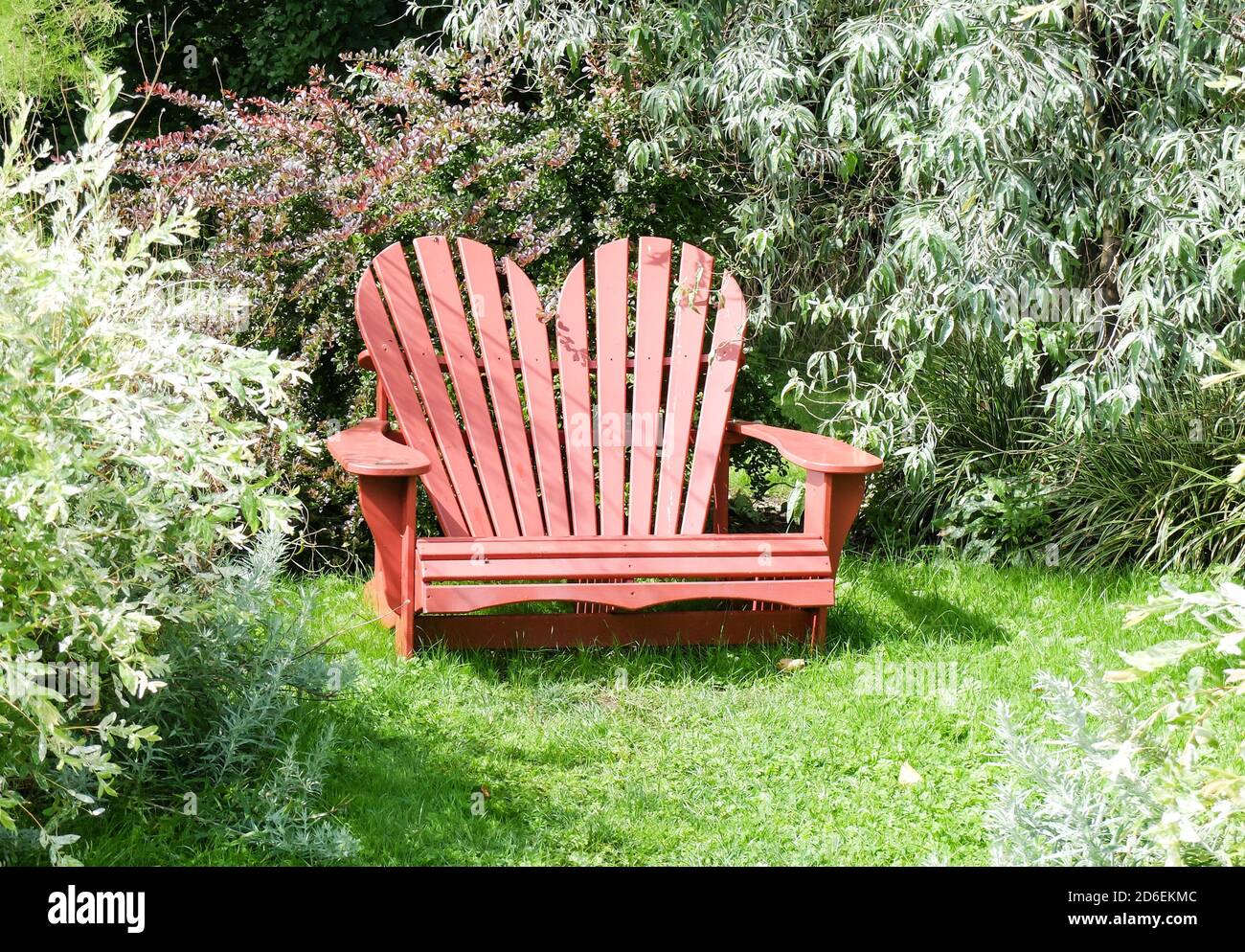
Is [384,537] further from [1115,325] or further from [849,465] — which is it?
[1115,325]

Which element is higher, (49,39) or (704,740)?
(49,39)

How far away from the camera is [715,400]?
404 centimetres

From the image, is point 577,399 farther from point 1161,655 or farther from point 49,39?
point 49,39

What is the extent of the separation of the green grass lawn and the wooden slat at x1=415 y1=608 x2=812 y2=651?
0.04 m

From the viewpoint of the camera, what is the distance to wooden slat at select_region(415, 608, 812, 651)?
11.4ft

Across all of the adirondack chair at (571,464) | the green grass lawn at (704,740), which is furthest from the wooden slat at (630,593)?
→ the green grass lawn at (704,740)

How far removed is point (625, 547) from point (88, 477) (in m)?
1.54

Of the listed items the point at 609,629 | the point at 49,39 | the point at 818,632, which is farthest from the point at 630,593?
the point at 49,39

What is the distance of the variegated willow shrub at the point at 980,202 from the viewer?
11.5 feet

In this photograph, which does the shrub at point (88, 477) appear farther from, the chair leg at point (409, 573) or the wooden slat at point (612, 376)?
the wooden slat at point (612, 376)

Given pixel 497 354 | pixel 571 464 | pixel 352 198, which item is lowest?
pixel 571 464

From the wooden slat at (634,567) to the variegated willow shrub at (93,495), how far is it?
33.2 inches
